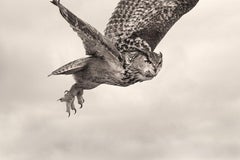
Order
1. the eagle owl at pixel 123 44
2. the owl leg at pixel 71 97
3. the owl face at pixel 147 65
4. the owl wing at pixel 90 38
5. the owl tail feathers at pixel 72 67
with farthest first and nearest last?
the owl leg at pixel 71 97 → the owl tail feathers at pixel 72 67 → the owl face at pixel 147 65 → the eagle owl at pixel 123 44 → the owl wing at pixel 90 38

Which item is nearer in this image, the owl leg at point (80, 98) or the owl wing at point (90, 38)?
the owl wing at point (90, 38)

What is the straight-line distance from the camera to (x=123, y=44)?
15.1 metres

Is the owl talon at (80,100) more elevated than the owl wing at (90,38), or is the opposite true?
the owl talon at (80,100)

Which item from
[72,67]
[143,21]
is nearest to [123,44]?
[143,21]

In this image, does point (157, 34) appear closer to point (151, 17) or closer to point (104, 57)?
point (151, 17)

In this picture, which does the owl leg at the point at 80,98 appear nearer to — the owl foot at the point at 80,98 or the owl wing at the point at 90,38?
the owl foot at the point at 80,98

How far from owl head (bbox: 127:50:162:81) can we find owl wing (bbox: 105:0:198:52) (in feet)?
3.70

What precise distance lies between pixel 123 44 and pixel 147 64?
1.57 meters

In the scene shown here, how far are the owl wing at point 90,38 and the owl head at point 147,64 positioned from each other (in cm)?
41

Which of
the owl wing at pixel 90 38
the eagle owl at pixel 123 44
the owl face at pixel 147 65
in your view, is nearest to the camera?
the owl wing at pixel 90 38

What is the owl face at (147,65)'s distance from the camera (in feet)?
44.8

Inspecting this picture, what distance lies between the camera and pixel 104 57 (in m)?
13.9

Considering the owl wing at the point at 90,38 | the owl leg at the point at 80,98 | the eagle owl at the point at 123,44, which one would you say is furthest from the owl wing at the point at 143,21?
the owl leg at the point at 80,98

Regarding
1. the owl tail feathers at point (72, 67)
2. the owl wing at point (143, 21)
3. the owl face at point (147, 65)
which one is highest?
the owl wing at point (143, 21)
